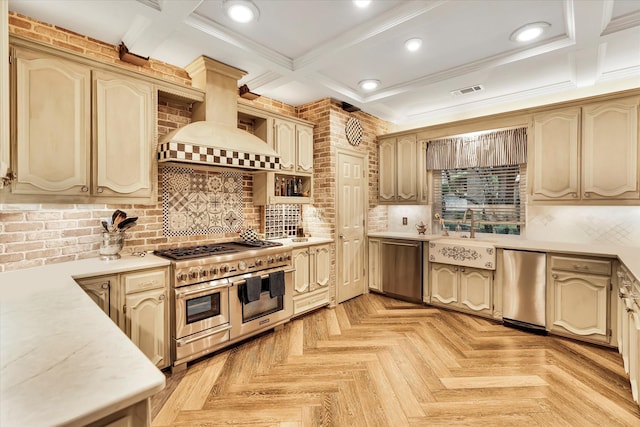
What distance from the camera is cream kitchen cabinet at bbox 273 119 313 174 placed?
11.8 ft

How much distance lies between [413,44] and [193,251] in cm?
270

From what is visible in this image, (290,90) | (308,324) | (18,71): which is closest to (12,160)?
(18,71)

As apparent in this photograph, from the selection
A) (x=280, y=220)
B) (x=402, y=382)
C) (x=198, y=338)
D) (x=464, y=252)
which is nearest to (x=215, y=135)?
(x=280, y=220)

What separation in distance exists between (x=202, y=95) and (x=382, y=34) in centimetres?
172

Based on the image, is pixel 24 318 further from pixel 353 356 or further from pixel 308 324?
pixel 308 324

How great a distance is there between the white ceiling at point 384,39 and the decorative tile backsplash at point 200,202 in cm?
110

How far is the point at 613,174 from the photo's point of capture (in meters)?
2.96

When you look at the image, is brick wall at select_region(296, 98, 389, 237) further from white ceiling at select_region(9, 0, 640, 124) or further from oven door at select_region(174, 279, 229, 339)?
oven door at select_region(174, 279, 229, 339)

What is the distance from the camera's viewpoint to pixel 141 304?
90.3 inches

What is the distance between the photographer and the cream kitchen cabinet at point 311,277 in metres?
3.53

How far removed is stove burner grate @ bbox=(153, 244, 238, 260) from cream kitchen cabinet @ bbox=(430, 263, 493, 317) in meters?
2.58

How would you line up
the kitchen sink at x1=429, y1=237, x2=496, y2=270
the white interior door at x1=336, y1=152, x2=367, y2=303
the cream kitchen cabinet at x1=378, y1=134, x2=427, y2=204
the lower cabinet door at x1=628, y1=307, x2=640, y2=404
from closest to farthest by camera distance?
the lower cabinet door at x1=628, y1=307, x2=640, y2=404 < the kitchen sink at x1=429, y1=237, x2=496, y2=270 < the white interior door at x1=336, y1=152, x2=367, y2=303 < the cream kitchen cabinet at x1=378, y1=134, x2=427, y2=204

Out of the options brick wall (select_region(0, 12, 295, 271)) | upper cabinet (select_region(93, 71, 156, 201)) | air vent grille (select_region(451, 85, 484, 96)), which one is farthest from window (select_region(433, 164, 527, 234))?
upper cabinet (select_region(93, 71, 156, 201))

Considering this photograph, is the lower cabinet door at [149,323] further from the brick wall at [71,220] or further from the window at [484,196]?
the window at [484,196]
